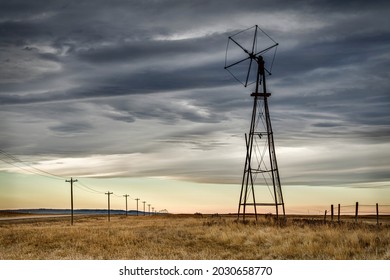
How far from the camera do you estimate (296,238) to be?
62.1 feet

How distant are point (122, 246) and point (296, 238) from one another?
278 inches

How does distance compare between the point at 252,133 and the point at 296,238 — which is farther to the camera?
the point at 252,133

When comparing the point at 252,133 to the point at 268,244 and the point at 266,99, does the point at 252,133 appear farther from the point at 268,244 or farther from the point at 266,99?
the point at 268,244

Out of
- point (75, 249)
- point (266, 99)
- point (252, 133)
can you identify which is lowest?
point (75, 249)

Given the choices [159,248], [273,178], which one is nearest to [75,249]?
[159,248]

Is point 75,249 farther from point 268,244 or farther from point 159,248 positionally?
point 268,244

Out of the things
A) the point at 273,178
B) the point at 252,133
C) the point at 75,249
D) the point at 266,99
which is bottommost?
the point at 75,249
